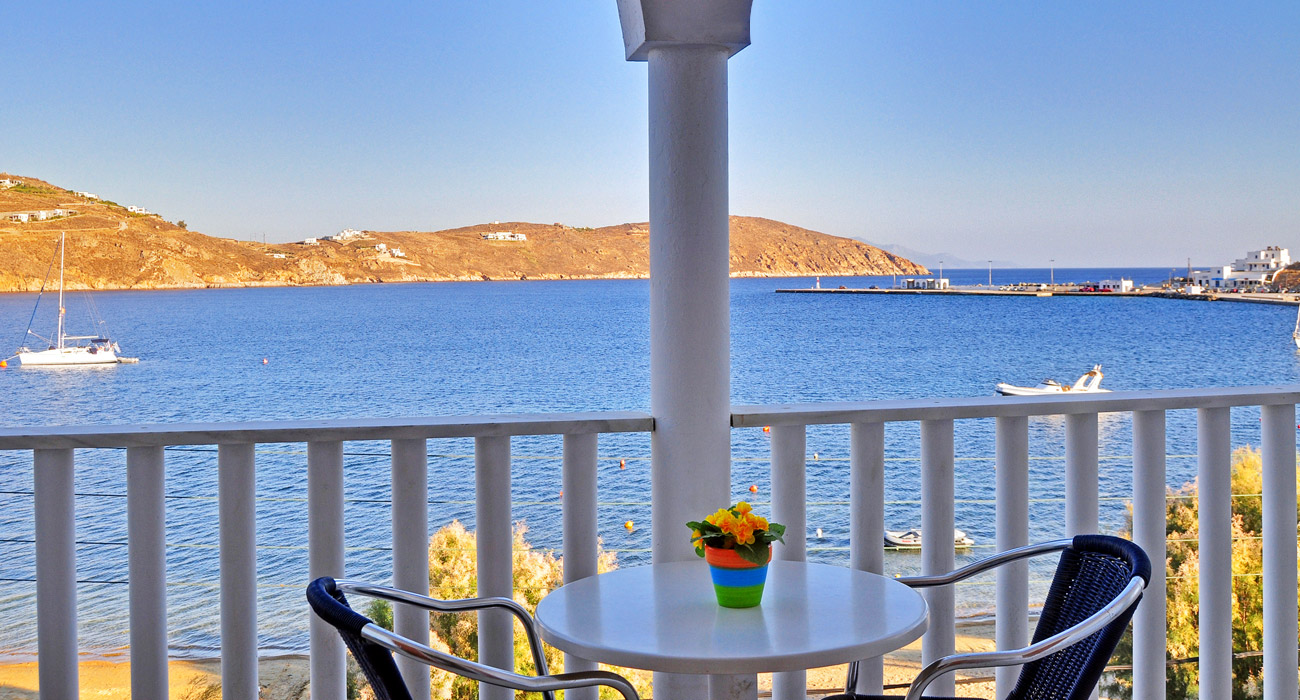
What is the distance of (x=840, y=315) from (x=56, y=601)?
2223 inches

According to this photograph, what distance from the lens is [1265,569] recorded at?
215cm

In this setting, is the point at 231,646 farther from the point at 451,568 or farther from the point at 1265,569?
the point at 451,568

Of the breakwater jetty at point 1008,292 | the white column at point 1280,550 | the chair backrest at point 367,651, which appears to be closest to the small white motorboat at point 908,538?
the white column at point 1280,550

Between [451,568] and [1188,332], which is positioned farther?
[1188,332]

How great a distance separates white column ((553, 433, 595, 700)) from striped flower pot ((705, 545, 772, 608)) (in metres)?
0.41

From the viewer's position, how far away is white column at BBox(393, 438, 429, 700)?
1.83 m

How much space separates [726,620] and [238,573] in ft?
3.12

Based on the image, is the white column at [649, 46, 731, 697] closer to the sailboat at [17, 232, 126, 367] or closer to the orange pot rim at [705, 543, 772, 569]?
the orange pot rim at [705, 543, 772, 569]

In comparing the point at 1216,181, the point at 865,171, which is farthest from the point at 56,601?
the point at 1216,181

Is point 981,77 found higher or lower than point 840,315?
higher

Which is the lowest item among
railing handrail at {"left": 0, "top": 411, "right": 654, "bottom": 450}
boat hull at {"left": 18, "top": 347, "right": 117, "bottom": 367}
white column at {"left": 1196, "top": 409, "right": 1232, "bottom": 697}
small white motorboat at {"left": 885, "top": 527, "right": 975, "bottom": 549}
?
small white motorboat at {"left": 885, "top": 527, "right": 975, "bottom": 549}

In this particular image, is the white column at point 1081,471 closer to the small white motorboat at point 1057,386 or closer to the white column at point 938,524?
the white column at point 938,524

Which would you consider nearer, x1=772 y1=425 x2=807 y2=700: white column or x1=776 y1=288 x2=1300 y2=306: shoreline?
x1=772 y1=425 x2=807 y2=700: white column

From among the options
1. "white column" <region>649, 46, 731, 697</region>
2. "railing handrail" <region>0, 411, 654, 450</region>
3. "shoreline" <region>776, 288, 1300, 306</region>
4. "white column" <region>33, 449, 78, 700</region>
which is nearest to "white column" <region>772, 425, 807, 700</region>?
"white column" <region>649, 46, 731, 697</region>
